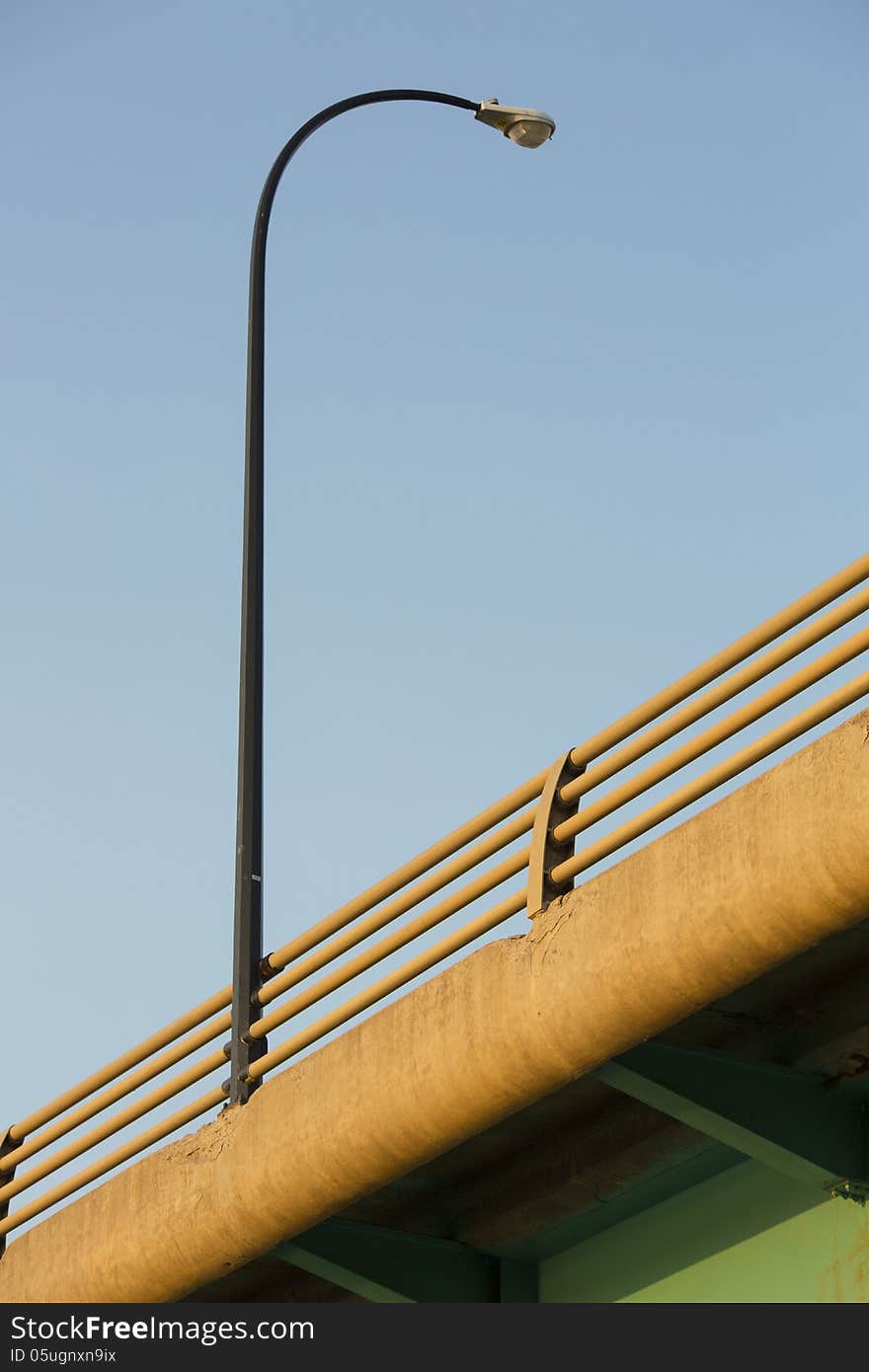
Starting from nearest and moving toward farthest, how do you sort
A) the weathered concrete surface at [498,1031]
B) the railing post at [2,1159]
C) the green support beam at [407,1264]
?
1. the weathered concrete surface at [498,1031]
2. the green support beam at [407,1264]
3. the railing post at [2,1159]

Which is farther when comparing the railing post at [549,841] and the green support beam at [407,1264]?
the green support beam at [407,1264]

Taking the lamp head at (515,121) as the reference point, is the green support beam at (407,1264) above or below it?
below

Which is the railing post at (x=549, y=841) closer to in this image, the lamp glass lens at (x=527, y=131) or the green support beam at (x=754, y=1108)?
the green support beam at (x=754, y=1108)

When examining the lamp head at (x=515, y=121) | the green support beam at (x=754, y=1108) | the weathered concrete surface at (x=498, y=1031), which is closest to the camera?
the weathered concrete surface at (x=498, y=1031)

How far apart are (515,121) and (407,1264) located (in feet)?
31.2

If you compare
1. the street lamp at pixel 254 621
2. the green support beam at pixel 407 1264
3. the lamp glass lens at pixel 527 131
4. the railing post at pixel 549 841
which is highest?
the lamp glass lens at pixel 527 131

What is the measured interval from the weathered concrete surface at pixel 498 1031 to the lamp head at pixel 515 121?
871cm

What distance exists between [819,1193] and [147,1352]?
3605 mm

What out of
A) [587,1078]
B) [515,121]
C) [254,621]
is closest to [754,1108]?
[587,1078]

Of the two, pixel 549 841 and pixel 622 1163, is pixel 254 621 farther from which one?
pixel 622 1163

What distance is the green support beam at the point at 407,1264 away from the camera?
Result: 39.0 ft

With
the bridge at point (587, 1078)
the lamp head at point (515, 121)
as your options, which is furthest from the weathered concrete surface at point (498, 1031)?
the lamp head at point (515, 121)

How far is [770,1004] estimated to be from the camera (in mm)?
10320

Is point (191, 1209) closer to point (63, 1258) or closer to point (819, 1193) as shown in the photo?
point (63, 1258)
